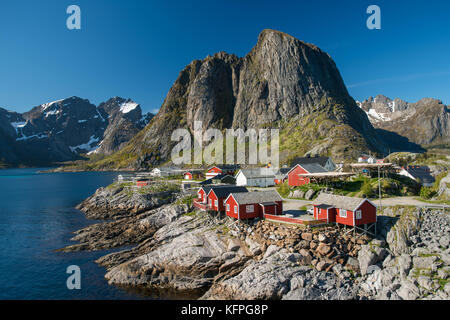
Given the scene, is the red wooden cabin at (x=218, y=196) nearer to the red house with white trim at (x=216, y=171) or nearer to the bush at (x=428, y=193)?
the bush at (x=428, y=193)

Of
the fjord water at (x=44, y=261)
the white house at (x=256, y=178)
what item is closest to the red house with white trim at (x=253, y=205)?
the fjord water at (x=44, y=261)

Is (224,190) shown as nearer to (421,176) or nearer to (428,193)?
(428,193)

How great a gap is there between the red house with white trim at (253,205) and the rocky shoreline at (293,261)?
155 centimetres

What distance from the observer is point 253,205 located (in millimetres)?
38312

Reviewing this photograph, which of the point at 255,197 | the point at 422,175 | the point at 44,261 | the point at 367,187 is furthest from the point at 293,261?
the point at 422,175

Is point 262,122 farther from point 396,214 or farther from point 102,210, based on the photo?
point 396,214

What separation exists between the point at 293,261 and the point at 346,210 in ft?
31.2

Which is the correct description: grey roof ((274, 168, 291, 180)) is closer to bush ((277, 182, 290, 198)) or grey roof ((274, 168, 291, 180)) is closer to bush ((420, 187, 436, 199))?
bush ((277, 182, 290, 198))

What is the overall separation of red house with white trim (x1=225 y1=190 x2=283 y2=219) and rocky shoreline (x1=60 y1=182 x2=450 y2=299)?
61.1 inches

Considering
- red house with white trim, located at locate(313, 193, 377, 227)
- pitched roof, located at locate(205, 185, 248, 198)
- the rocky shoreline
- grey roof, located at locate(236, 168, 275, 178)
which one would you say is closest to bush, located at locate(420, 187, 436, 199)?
the rocky shoreline

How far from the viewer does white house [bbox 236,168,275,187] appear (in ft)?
228

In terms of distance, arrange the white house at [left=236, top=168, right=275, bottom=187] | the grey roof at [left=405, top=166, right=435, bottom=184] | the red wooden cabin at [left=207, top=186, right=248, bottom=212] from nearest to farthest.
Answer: the red wooden cabin at [left=207, top=186, right=248, bottom=212]
the grey roof at [left=405, top=166, right=435, bottom=184]
the white house at [left=236, top=168, right=275, bottom=187]

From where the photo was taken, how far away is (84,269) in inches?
1292
